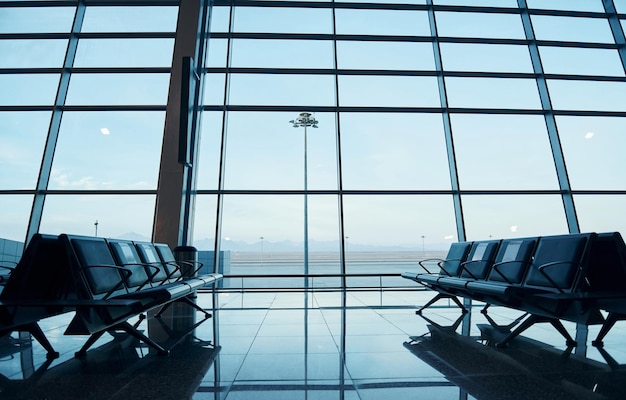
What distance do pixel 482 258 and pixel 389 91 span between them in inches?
160

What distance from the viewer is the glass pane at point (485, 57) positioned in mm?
6848

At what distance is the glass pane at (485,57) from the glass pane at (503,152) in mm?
1062

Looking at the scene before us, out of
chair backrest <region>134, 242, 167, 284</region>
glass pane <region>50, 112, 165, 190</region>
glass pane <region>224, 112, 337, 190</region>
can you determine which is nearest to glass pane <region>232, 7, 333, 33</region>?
glass pane <region>224, 112, 337, 190</region>

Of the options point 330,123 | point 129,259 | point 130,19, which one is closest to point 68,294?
point 129,259

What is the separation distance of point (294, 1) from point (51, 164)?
5.35 metres

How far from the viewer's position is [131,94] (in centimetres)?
627

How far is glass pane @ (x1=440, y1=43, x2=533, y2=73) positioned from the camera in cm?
685

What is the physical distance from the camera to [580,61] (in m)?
6.95

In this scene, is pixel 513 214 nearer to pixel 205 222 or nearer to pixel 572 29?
pixel 572 29

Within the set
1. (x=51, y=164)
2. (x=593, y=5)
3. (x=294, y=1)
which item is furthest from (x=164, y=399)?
(x=593, y=5)

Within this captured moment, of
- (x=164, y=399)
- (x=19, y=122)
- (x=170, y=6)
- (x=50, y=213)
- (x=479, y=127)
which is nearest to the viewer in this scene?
(x=164, y=399)

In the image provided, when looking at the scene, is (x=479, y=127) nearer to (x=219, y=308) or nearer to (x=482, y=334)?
(x=482, y=334)

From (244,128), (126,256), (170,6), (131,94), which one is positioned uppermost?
(170,6)

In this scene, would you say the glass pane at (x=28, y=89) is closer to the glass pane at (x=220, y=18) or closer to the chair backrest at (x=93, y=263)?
the glass pane at (x=220, y=18)
